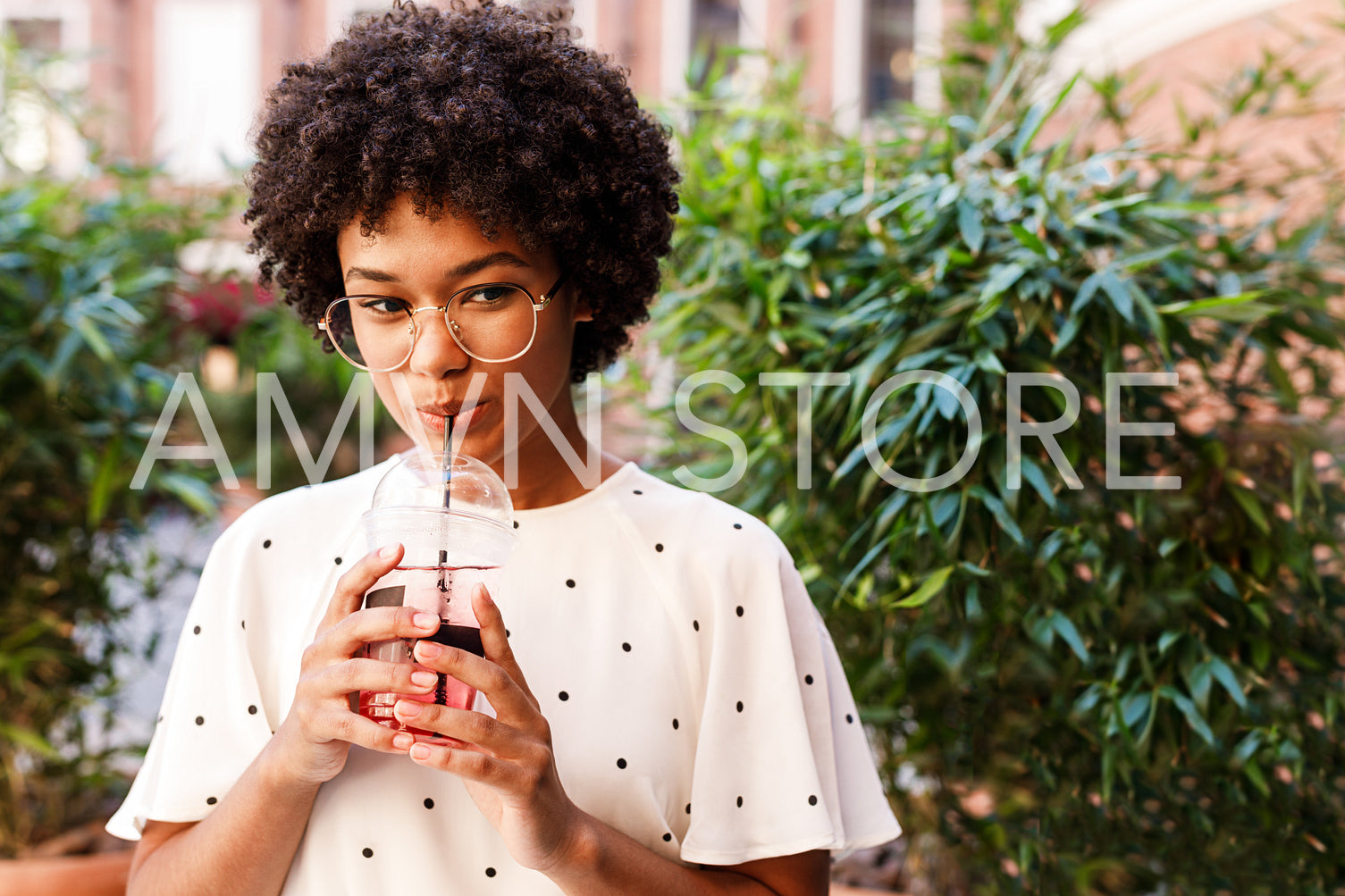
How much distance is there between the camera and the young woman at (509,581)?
42.1 inches

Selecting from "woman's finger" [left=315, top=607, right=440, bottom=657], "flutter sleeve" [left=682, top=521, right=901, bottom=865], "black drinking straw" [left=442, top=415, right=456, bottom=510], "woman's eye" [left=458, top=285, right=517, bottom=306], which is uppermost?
"woman's eye" [left=458, top=285, right=517, bottom=306]

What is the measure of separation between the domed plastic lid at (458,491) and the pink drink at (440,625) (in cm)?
9

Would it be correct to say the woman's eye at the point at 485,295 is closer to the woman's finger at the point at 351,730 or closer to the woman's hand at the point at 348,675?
the woman's hand at the point at 348,675

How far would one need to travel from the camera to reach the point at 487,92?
1.11 meters

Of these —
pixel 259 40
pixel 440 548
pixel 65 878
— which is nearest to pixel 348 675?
pixel 440 548

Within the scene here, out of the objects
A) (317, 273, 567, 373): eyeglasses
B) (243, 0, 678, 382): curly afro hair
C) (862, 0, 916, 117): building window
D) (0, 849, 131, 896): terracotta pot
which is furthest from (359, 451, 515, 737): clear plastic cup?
(862, 0, 916, 117): building window

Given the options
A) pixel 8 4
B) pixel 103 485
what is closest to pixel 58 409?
pixel 103 485

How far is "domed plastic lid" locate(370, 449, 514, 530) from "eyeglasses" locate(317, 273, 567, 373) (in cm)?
10

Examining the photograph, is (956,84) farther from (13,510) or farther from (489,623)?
(13,510)

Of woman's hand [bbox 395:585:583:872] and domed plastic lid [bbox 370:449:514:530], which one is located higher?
domed plastic lid [bbox 370:449:514:530]

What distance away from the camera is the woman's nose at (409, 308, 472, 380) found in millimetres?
1054

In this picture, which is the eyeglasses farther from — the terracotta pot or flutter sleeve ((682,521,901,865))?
the terracotta pot

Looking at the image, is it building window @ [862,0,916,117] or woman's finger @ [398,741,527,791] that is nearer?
woman's finger @ [398,741,527,791]

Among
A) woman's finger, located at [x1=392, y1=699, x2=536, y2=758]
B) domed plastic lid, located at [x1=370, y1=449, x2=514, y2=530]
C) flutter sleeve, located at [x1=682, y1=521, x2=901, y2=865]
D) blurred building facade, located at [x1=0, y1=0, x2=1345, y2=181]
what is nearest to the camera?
woman's finger, located at [x1=392, y1=699, x2=536, y2=758]
